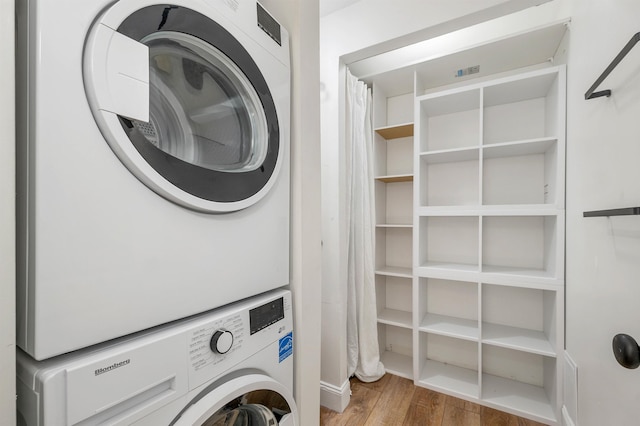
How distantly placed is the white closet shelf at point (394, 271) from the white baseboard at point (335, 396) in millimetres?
785

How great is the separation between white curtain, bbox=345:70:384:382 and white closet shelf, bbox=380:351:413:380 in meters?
0.17

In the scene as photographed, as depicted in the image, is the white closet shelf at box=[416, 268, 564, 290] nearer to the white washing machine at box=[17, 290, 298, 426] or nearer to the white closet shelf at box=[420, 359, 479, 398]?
the white closet shelf at box=[420, 359, 479, 398]

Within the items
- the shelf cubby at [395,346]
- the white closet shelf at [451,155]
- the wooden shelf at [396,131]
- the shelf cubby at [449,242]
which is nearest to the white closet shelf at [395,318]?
the shelf cubby at [395,346]

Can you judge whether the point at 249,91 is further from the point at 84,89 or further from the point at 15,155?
the point at 15,155

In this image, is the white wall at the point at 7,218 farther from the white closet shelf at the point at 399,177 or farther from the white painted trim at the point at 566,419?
the white painted trim at the point at 566,419

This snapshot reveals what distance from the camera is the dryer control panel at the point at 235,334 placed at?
1.99 feet

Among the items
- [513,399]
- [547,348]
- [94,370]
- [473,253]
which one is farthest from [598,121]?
[94,370]

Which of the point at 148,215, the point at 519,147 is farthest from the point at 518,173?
the point at 148,215

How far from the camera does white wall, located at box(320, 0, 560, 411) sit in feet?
5.01

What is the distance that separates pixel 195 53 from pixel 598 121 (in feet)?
4.90

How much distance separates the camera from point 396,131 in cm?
209

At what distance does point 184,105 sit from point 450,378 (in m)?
2.26

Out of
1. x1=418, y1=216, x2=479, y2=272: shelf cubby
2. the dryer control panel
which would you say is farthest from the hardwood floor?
the dryer control panel

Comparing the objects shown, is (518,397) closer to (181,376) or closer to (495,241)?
(495,241)
